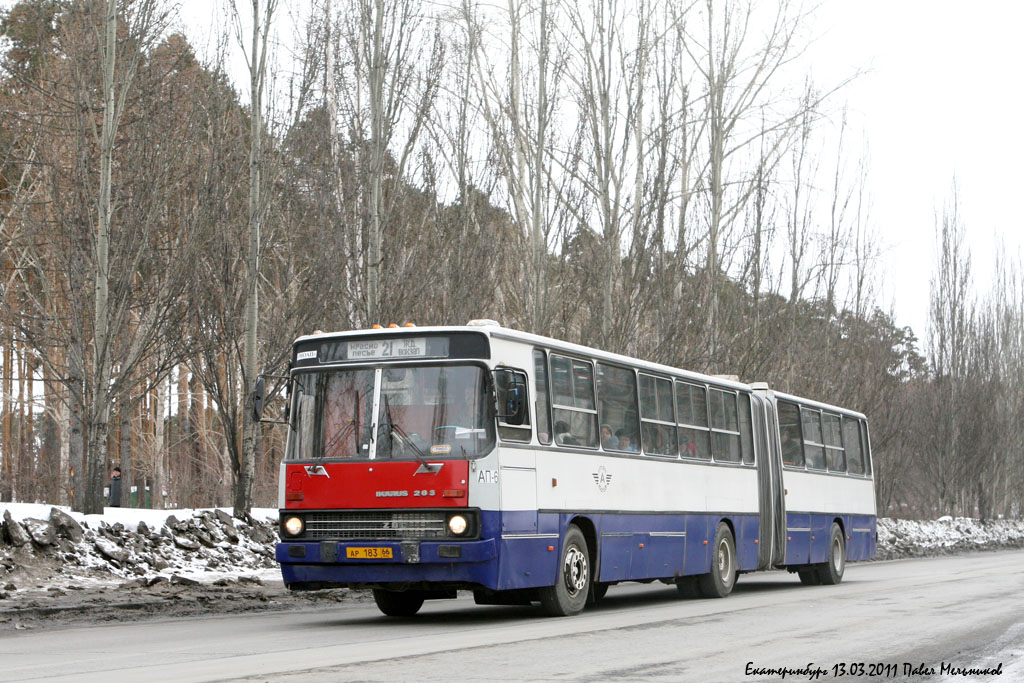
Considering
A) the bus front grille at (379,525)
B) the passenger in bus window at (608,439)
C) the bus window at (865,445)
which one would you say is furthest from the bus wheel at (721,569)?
the bus window at (865,445)

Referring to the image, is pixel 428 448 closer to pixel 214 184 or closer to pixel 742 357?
pixel 214 184

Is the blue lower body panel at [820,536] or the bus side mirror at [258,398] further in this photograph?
the blue lower body panel at [820,536]

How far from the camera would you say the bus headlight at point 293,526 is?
14359 millimetres

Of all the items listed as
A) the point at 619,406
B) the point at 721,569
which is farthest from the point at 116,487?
the point at 619,406

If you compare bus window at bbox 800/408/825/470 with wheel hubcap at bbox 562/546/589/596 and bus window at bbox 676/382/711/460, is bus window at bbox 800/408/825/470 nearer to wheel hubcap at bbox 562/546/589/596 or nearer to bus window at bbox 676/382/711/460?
bus window at bbox 676/382/711/460

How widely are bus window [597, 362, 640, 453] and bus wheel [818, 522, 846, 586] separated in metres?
8.31

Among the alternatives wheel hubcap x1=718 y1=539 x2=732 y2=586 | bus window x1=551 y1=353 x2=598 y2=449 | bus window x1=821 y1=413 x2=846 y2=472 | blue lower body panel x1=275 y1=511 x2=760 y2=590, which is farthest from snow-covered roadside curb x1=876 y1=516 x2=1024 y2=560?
bus window x1=551 y1=353 x2=598 y2=449

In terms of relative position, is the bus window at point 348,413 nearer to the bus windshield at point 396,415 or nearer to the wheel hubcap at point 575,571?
the bus windshield at point 396,415

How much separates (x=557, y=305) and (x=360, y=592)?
10.4 metres

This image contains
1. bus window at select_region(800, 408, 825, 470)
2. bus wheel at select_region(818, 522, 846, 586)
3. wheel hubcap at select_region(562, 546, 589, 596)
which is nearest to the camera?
wheel hubcap at select_region(562, 546, 589, 596)

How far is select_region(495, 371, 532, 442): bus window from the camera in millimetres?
13961

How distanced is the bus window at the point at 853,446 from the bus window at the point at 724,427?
594 cm

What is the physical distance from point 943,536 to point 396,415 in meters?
36.5

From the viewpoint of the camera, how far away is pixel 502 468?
1384cm
